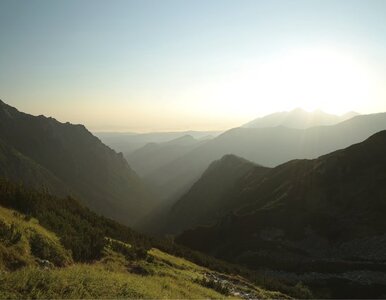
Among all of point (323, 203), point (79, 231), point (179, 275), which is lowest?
point (323, 203)

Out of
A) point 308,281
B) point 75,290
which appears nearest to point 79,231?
point 75,290

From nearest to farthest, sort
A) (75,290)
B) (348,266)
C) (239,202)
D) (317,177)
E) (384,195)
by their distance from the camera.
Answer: (75,290)
(348,266)
(384,195)
(317,177)
(239,202)

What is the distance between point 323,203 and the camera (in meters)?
86.3

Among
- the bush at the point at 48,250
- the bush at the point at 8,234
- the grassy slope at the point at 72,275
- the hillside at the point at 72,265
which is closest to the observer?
the grassy slope at the point at 72,275

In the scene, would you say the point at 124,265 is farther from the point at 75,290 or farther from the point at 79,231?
the point at 75,290

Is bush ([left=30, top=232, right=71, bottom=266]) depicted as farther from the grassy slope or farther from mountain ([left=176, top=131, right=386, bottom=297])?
mountain ([left=176, top=131, right=386, bottom=297])

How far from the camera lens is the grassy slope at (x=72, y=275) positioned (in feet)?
42.6

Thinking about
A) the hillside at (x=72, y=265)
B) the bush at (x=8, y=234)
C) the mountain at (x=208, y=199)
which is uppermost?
the bush at (x=8, y=234)

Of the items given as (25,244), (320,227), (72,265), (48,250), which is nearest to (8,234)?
(25,244)

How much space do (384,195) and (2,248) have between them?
252 feet

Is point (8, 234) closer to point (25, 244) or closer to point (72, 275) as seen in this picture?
point (25, 244)

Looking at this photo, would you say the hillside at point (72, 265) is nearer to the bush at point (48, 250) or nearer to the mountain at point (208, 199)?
the bush at point (48, 250)

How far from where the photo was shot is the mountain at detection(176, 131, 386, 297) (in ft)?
196

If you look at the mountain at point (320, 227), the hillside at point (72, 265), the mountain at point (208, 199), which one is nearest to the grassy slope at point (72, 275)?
the hillside at point (72, 265)
